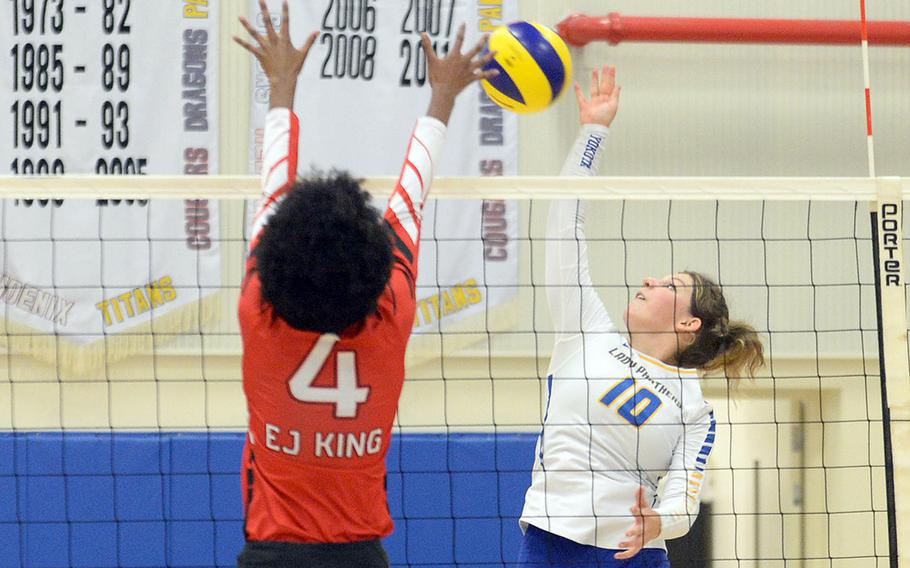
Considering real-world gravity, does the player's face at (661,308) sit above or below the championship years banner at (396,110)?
below

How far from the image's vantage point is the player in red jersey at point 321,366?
2.01 m

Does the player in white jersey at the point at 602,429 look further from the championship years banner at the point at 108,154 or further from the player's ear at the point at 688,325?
the championship years banner at the point at 108,154

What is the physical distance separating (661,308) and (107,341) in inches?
122

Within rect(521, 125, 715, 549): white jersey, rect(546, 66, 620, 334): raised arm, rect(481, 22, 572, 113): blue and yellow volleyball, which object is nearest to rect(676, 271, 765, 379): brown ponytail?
rect(521, 125, 715, 549): white jersey

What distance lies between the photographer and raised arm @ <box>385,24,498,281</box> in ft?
7.57

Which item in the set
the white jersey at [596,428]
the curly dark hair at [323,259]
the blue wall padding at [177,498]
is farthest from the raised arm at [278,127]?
the blue wall padding at [177,498]

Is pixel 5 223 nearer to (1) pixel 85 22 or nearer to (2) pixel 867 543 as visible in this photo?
(1) pixel 85 22

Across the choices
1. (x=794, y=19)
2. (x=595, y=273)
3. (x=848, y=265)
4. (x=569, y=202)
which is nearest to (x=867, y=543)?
(x=848, y=265)

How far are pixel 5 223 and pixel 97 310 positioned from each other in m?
0.62

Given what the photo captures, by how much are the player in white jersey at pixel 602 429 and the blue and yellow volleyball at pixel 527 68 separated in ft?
0.70

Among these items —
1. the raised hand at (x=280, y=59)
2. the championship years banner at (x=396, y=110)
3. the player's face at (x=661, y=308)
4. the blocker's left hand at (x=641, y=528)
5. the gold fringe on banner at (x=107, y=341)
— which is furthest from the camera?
the championship years banner at (x=396, y=110)

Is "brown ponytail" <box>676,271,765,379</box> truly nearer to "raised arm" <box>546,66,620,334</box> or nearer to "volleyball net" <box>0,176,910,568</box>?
"raised arm" <box>546,66,620,334</box>

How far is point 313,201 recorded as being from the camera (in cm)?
203

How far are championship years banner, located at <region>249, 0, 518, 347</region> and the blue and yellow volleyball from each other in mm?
2117
